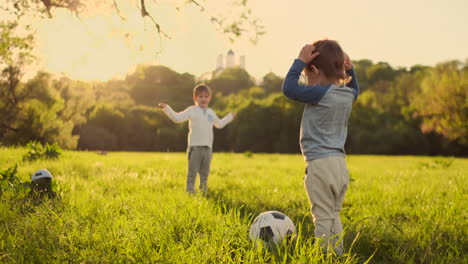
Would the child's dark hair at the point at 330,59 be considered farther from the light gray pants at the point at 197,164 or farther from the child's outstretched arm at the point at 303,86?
the light gray pants at the point at 197,164

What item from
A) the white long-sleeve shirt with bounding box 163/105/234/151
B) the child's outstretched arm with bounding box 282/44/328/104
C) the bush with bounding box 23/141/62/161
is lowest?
the bush with bounding box 23/141/62/161

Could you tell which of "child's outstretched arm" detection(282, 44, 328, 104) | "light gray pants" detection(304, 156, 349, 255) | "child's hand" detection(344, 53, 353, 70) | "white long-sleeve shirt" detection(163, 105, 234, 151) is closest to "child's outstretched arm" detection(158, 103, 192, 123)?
"white long-sleeve shirt" detection(163, 105, 234, 151)

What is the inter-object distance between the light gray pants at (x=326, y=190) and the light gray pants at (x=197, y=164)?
3.51m

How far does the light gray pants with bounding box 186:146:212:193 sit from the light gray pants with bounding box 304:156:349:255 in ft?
11.5

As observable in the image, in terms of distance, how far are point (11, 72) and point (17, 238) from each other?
3985 mm

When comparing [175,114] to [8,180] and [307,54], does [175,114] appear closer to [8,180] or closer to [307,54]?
[8,180]

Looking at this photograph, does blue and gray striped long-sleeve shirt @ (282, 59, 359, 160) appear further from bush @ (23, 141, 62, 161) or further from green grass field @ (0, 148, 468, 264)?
bush @ (23, 141, 62, 161)

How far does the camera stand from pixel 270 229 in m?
3.23

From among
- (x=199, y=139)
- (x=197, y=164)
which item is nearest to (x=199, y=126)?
(x=199, y=139)

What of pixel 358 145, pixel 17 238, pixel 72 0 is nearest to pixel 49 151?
pixel 72 0

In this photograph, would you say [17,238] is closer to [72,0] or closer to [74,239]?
[74,239]

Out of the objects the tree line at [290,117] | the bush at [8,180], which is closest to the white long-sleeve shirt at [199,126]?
the bush at [8,180]

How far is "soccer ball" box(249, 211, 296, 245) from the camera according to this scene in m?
3.19

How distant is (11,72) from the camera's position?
6.01 metres
